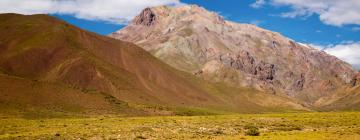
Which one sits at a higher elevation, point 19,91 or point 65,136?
point 19,91

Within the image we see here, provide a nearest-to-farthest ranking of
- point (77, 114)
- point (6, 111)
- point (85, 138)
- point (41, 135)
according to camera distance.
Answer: point (85, 138) < point (41, 135) < point (6, 111) < point (77, 114)

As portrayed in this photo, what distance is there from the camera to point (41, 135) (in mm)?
69375

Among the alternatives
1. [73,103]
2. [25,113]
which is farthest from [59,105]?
[25,113]

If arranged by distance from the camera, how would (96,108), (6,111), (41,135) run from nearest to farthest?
(41,135), (6,111), (96,108)

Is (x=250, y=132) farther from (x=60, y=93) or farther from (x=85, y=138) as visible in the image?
(x=60, y=93)

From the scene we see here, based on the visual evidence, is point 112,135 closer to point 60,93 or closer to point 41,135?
point 41,135

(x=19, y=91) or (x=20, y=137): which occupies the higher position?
(x=19, y=91)

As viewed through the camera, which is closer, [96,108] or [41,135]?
[41,135]

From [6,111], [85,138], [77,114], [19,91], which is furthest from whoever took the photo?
[19,91]

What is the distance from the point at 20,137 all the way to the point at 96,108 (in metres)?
119

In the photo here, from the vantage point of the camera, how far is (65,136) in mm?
67500

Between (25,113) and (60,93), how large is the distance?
A: 44686 millimetres

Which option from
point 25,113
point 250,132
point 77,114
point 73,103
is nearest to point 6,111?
point 25,113

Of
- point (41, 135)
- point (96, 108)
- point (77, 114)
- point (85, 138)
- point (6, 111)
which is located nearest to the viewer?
point (85, 138)
